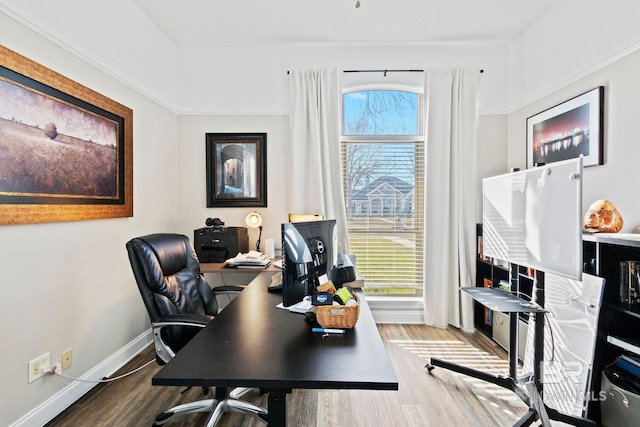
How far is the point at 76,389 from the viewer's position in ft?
6.70

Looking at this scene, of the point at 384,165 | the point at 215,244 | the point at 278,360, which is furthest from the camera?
the point at 384,165

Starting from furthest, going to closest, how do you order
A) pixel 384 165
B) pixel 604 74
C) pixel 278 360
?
pixel 384 165 < pixel 604 74 < pixel 278 360

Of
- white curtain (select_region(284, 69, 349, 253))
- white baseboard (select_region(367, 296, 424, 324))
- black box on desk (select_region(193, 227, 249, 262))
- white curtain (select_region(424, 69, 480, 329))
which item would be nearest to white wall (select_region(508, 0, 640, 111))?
white curtain (select_region(424, 69, 480, 329))

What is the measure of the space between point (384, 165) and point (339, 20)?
144cm

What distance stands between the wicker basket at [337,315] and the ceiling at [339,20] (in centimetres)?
248

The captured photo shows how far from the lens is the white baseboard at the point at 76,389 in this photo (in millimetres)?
1763

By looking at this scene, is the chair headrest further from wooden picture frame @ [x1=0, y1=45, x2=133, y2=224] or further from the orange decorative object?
the orange decorative object

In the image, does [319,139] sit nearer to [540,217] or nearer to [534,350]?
[540,217]

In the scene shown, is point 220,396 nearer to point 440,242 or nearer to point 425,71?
point 440,242

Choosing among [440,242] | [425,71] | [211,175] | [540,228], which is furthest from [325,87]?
[540,228]

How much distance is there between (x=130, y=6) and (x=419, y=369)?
12.0 ft

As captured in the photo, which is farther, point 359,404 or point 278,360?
point 359,404

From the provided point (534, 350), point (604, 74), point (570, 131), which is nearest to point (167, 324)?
point (534, 350)

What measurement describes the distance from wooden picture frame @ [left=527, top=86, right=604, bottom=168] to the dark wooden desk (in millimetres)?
2118
